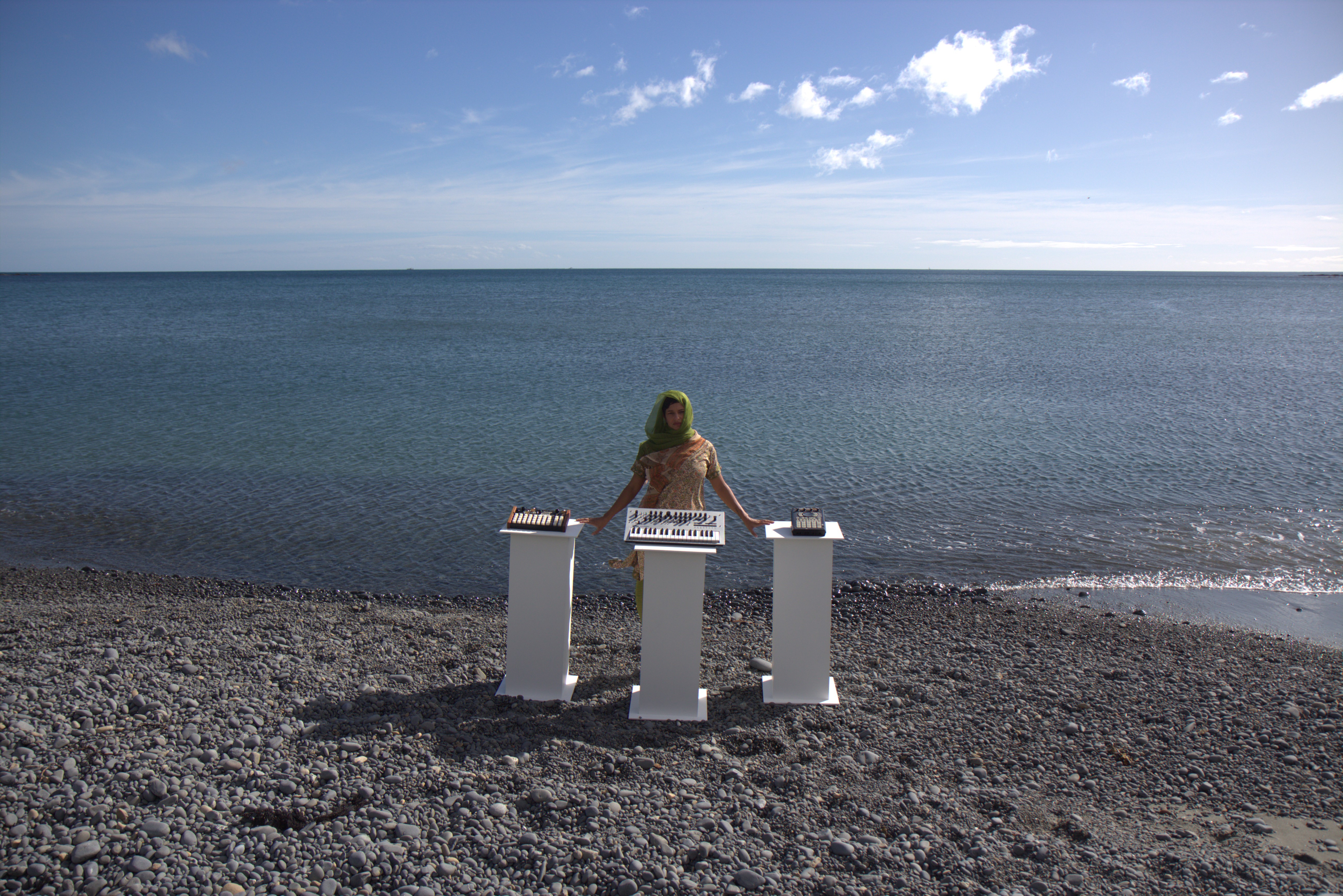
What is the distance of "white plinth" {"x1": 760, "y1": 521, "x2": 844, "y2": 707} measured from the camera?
5.93 m

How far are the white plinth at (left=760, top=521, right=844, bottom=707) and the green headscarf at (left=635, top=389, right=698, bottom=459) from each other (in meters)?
0.98

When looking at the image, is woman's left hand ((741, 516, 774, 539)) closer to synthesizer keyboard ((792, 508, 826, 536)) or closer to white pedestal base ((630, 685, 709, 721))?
synthesizer keyboard ((792, 508, 826, 536))

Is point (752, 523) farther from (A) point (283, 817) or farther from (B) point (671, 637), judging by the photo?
(A) point (283, 817)

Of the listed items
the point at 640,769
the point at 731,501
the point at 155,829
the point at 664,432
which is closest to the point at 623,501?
the point at 664,432

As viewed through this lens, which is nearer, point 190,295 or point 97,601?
point 97,601

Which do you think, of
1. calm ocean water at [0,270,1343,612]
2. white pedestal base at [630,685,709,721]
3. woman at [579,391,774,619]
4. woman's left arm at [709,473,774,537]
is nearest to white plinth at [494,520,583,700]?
woman at [579,391,774,619]

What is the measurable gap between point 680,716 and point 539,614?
1.33 meters

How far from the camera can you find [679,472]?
241 inches

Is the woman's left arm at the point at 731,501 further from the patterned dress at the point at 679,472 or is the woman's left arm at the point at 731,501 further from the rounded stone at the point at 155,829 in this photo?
the rounded stone at the point at 155,829

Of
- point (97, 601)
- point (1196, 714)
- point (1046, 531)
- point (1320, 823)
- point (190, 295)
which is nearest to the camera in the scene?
point (1320, 823)

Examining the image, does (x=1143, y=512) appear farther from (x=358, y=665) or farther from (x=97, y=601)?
(x=97, y=601)

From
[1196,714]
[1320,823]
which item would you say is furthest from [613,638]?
[1320,823]

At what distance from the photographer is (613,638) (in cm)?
823

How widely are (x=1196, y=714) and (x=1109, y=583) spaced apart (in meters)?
4.75
